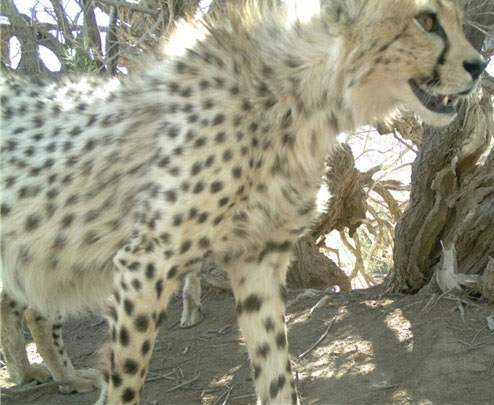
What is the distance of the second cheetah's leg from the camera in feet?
10.2

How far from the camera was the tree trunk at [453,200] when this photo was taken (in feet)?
10.3

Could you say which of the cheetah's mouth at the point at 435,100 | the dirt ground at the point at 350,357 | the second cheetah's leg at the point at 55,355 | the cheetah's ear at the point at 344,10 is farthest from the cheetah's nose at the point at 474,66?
the second cheetah's leg at the point at 55,355

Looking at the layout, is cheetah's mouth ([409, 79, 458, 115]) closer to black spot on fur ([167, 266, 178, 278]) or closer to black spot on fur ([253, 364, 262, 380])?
black spot on fur ([167, 266, 178, 278])

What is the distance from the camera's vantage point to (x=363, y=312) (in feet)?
10.7

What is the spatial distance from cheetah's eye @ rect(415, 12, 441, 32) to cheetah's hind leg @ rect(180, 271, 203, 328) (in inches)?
78.9

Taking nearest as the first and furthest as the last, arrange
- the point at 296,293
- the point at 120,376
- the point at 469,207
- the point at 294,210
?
the point at 120,376
the point at 294,210
the point at 469,207
the point at 296,293

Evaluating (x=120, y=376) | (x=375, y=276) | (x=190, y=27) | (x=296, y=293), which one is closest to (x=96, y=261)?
(x=120, y=376)

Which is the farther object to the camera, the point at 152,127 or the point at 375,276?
the point at 375,276

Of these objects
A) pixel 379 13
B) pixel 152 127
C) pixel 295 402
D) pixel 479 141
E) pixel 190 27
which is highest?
pixel 190 27

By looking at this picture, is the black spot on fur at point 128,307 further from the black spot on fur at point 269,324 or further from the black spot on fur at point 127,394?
the black spot on fur at point 269,324

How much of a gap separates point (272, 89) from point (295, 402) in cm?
111

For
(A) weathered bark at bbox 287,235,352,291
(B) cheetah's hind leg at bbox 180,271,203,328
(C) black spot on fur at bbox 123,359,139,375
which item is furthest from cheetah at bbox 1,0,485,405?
(A) weathered bark at bbox 287,235,352,291

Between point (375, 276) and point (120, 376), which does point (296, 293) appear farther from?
point (375, 276)

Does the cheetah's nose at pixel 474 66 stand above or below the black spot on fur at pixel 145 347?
above
